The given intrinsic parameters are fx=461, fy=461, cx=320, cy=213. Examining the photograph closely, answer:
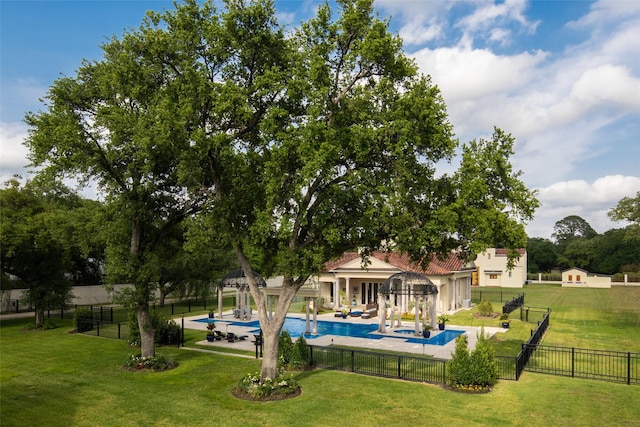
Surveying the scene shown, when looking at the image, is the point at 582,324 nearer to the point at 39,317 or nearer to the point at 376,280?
the point at 376,280

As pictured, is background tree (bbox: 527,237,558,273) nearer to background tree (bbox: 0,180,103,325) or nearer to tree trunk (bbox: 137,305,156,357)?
background tree (bbox: 0,180,103,325)

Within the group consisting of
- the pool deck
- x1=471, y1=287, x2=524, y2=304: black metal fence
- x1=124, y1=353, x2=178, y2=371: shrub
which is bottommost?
x1=471, y1=287, x2=524, y2=304: black metal fence

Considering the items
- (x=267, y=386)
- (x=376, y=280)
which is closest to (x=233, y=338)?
(x=267, y=386)

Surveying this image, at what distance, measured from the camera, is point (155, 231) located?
70.0 ft

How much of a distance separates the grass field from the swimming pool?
9470mm

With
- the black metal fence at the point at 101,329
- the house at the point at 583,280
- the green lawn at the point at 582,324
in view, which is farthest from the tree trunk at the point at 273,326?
the house at the point at 583,280

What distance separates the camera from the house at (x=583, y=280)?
245 ft

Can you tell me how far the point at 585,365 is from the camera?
21531 mm

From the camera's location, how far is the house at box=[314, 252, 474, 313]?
131ft

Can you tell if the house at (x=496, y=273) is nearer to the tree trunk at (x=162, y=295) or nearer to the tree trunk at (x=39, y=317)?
the tree trunk at (x=162, y=295)

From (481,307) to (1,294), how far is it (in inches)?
1523

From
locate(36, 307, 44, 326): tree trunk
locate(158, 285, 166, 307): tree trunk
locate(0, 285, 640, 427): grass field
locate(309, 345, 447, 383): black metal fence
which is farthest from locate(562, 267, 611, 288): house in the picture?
locate(36, 307, 44, 326): tree trunk

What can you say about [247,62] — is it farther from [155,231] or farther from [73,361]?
[73,361]

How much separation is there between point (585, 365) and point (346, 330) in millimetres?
14947
